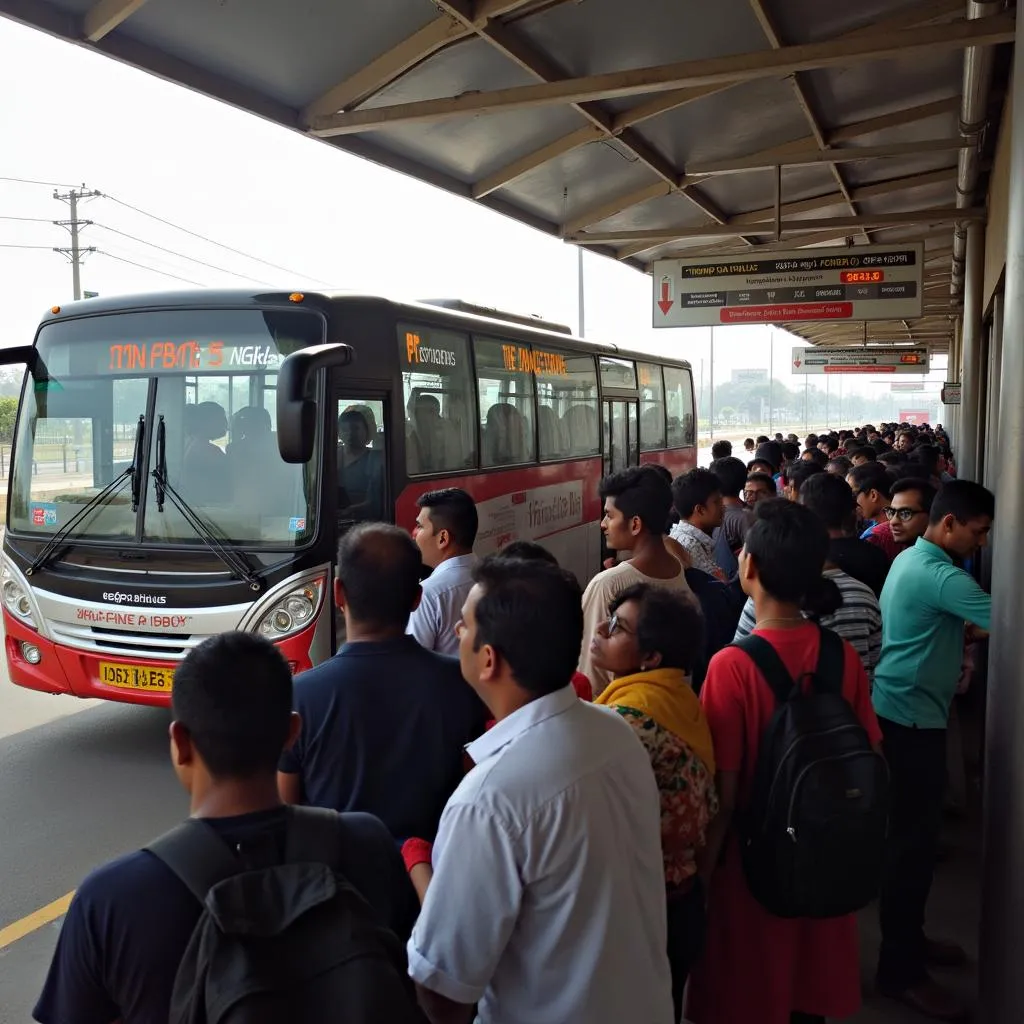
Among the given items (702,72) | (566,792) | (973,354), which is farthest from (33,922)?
(973,354)

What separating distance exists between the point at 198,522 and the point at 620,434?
859 cm

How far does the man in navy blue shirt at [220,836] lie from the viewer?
162 centimetres

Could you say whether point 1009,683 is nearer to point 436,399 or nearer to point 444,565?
point 444,565

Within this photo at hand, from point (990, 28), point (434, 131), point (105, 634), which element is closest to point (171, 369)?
point (105, 634)

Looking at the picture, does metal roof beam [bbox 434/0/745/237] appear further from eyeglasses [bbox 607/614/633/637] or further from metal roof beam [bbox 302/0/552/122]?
eyeglasses [bbox 607/614/633/637]

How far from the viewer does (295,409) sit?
5.62 meters

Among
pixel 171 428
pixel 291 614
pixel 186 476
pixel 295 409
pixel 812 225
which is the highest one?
pixel 812 225

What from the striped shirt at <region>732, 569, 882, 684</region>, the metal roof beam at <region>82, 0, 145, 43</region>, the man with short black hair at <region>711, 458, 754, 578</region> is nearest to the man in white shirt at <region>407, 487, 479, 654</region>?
the striped shirt at <region>732, 569, 882, 684</region>

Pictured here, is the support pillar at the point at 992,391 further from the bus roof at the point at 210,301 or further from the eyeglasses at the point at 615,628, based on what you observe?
the eyeglasses at the point at 615,628

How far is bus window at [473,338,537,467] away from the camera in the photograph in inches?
356

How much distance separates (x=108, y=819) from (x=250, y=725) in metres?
4.23

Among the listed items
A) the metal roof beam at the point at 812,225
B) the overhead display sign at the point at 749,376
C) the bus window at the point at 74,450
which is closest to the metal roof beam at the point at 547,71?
the metal roof beam at the point at 812,225

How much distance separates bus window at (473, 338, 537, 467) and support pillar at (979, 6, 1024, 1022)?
628 cm

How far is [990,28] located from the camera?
22.4 feet
